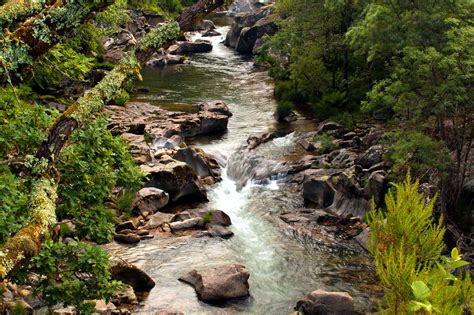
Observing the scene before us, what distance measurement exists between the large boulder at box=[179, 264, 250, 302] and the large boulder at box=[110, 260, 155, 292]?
1.44 m

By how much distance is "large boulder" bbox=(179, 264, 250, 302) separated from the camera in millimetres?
16438

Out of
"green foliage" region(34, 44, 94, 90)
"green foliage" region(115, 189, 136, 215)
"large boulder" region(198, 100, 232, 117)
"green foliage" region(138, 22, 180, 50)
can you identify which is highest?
"green foliage" region(138, 22, 180, 50)

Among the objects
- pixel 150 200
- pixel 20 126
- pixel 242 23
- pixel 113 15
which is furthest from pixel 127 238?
pixel 242 23

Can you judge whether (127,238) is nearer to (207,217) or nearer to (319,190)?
(207,217)

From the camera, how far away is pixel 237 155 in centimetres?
3086

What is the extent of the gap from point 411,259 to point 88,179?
20.3 ft

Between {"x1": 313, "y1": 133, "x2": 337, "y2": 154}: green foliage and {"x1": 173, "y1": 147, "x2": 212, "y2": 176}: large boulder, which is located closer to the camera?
{"x1": 173, "y1": 147, "x2": 212, "y2": 176}: large boulder

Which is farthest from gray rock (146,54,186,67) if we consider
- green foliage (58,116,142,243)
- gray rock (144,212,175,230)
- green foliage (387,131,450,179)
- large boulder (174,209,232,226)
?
green foliage (58,116,142,243)

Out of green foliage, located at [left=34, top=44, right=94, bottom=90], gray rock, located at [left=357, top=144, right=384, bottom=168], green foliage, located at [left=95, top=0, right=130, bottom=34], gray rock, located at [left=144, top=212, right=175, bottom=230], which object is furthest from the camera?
gray rock, located at [left=357, top=144, right=384, bottom=168]

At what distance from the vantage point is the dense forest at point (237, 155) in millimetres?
9008

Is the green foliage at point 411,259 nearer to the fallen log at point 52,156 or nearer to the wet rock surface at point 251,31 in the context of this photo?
the fallen log at point 52,156

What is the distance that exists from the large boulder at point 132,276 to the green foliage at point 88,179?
19.9 feet

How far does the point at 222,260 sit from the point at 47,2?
1224cm

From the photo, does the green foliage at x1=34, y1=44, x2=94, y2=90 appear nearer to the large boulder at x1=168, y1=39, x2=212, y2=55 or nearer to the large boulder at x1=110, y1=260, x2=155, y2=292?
the large boulder at x1=110, y1=260, x2=155, y2=292
